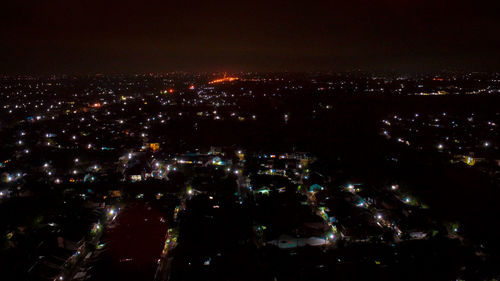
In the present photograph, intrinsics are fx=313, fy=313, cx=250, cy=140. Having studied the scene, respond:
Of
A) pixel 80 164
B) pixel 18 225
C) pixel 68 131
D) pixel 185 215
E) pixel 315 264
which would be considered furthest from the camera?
pixel 68 131

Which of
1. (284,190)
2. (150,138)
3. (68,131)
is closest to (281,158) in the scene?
(284,190)

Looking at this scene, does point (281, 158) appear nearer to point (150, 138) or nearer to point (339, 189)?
point (339, 189)

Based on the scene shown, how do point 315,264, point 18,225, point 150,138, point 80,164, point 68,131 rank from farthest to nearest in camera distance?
1. point 68,131
2. point 150,138
3. point 80,164
4. point 18,225
5. point 315,264

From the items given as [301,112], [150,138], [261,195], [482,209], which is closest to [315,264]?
[261,195]

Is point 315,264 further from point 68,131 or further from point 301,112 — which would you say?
point 301,112

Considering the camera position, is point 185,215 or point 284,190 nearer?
point 185,215

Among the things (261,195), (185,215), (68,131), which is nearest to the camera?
(185,215)
